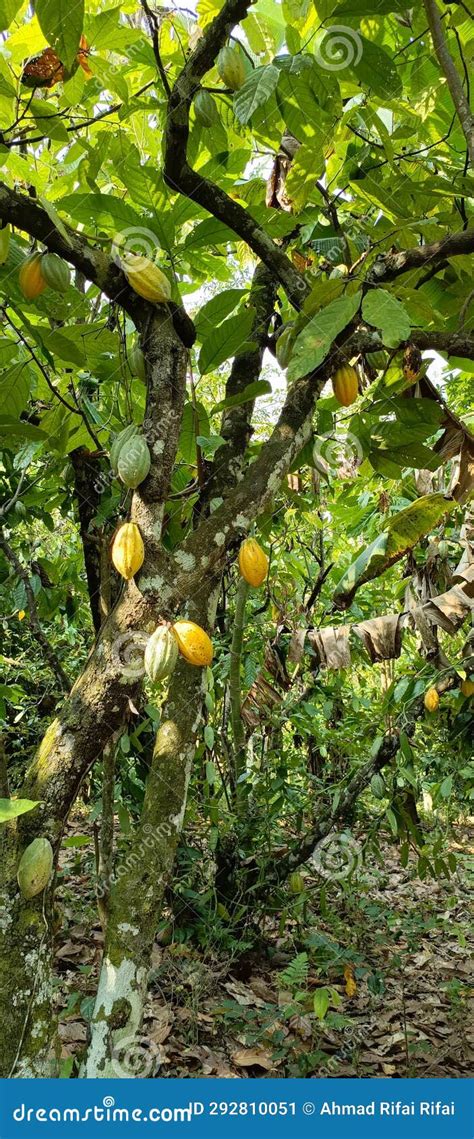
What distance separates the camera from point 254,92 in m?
1.06

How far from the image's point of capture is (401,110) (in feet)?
3.96

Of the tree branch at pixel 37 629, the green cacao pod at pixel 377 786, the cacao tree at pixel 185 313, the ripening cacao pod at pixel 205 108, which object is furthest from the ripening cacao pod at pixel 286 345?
the green cacao pod at pixel 377 786

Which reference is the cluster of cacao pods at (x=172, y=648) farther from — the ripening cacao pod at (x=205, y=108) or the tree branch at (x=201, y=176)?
the ripening cacao pod at (x=205, y=108)

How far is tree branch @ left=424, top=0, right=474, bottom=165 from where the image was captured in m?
0.99

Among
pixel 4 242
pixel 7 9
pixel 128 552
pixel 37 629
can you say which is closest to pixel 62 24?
pixel 7 9

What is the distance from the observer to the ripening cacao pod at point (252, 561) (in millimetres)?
1249

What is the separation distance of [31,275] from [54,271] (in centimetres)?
4

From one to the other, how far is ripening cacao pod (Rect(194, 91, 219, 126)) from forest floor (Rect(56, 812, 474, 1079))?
4.94ft

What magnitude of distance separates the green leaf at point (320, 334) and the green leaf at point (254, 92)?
286 mm

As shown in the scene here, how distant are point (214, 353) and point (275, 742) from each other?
2.58 m

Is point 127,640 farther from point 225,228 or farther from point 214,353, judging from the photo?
point 225,228

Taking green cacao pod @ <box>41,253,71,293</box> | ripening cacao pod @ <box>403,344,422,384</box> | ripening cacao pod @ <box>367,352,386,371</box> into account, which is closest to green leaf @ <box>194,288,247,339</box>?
green cacao pod @ <box>41,253,71,293</box>

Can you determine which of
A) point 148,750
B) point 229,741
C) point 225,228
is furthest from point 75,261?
point 229,741

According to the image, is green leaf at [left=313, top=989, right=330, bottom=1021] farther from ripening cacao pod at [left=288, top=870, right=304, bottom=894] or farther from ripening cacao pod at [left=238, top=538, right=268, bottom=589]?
ripening cacao pod at [left=238, top=538, right=268, bottom=589]
